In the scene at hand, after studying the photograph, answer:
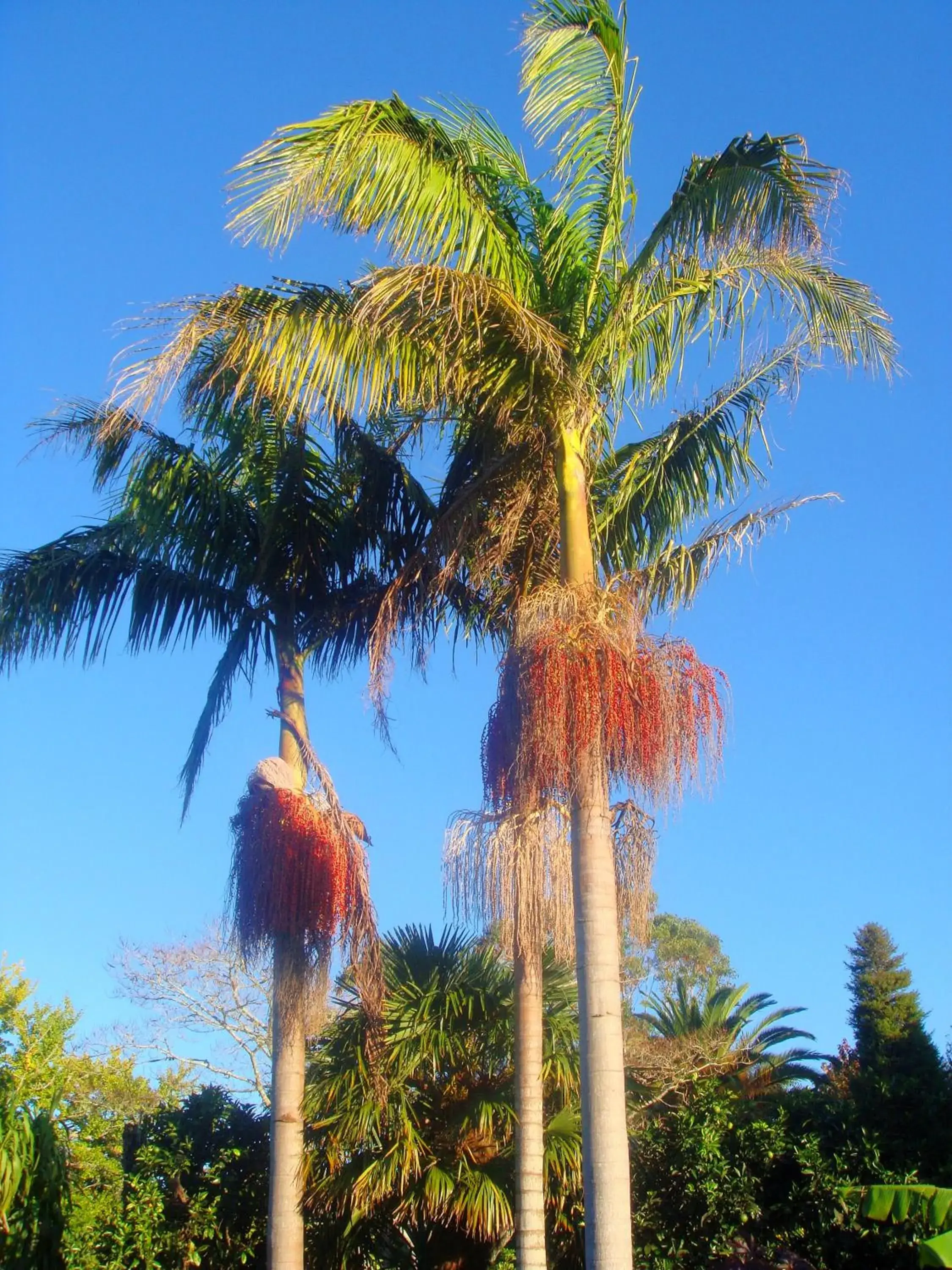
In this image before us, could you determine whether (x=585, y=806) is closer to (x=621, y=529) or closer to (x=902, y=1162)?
(x=621, y=529)

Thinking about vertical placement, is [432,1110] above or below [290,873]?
below

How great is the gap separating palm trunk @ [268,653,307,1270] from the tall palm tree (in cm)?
346

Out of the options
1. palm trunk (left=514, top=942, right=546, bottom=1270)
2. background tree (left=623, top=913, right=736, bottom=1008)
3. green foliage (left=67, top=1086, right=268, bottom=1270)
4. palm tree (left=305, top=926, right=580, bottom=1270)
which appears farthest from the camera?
background tree (left=623, top=913, right=736, bottom=1008)

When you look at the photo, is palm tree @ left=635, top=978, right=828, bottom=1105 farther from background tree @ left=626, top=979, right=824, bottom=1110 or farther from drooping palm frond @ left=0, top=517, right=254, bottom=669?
drooping palm frond @ left=0, top=517, right=254, bottom=669

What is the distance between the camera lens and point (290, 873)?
1071 centimetres

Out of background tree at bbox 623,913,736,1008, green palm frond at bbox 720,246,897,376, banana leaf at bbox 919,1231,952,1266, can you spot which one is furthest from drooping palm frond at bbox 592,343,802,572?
background tree at bbox 623,913,736,1008

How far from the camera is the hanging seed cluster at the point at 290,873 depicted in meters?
10.7

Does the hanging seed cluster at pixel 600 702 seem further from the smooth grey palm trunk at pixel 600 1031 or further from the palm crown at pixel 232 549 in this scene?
the palm crown at pixel 232 549

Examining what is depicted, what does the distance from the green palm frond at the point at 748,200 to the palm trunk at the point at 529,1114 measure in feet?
17.5

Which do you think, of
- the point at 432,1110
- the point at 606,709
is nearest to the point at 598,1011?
the point at 606,709

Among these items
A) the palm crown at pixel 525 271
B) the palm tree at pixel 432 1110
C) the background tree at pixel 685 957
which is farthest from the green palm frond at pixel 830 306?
the background tree at pixel 685 957

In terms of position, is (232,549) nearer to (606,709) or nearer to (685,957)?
(606,709)

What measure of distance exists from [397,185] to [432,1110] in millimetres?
8184

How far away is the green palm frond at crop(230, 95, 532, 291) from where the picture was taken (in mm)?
9094
